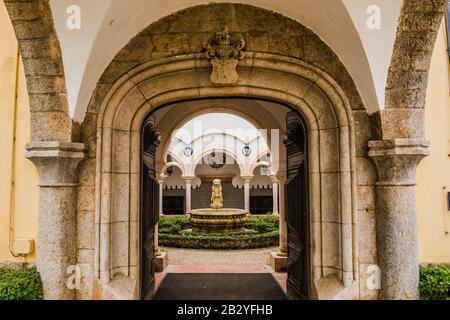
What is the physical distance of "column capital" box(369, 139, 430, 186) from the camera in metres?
2.82

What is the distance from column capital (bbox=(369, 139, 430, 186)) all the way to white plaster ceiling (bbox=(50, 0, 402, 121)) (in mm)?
401

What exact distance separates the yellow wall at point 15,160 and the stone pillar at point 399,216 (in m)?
3.36

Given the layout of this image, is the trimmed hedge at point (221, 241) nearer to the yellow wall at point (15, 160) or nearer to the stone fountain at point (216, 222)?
the stone fountain at point (216, 222)

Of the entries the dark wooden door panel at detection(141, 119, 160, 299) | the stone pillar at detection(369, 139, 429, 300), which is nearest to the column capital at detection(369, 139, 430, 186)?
the stone pillar at detection(369, 139, 429, 300)

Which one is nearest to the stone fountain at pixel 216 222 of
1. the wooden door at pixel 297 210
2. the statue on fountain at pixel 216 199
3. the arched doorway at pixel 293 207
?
the statue on fountain at pixel 216 199

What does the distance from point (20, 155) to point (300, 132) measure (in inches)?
118

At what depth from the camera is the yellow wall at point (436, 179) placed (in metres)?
3.13

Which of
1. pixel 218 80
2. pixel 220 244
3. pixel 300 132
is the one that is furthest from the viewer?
pixel 220 244

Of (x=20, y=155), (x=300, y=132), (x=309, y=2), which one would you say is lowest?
(x=20, y=155)

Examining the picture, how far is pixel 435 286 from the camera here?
286 cm

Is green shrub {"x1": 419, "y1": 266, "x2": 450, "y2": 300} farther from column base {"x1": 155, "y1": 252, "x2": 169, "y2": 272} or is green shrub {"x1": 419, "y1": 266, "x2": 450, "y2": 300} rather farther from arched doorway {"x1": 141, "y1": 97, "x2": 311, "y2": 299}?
column base {"x1": 155, "y1": 252, "x2": 169, "y2": 272}

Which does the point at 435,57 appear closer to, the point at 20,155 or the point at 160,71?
the point at 160,71
